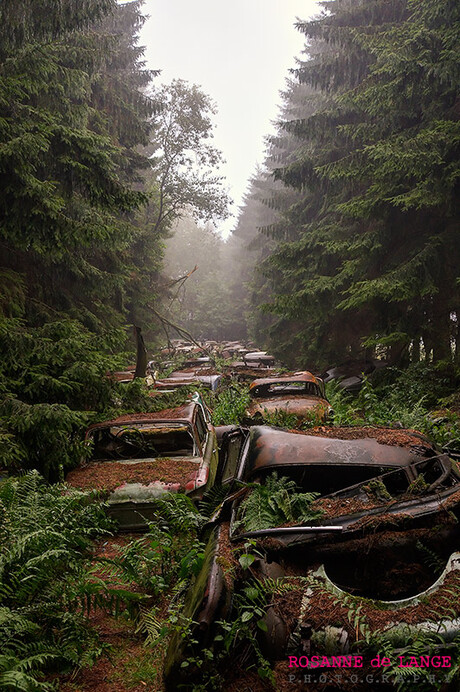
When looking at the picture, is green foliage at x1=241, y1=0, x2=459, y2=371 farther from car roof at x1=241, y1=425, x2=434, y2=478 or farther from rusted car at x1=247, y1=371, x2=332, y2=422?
car roof at x1=241, y1=425, x2=434, y2=478

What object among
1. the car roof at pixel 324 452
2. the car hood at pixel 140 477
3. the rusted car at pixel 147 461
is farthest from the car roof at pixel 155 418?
the car roof at pixel 324 452

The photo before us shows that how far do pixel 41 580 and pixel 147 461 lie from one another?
8.08ft

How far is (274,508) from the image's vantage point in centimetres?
321

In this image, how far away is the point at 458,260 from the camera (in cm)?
1049

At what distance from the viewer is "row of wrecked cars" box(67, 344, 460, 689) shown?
90.9 inches

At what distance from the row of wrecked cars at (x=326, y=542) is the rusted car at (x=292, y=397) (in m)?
3.47

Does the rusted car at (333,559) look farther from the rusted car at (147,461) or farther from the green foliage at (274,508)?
the rusted car at (147,461)

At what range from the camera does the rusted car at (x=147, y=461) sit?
465cm

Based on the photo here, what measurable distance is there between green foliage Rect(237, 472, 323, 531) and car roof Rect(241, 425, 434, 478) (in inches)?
11.8

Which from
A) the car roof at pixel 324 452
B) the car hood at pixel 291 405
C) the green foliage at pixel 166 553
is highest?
the car roof at pixel 324 452

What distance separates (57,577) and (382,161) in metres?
11.2

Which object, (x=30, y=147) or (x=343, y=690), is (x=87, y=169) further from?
(x=343, y=690)

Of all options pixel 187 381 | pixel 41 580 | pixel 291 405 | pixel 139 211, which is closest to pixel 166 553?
pixel 41 580

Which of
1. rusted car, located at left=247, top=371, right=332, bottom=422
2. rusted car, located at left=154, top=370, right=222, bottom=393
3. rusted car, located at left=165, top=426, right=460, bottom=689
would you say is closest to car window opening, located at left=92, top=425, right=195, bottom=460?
rusted car, located at left=247, top=371, right=332, bottom=422
